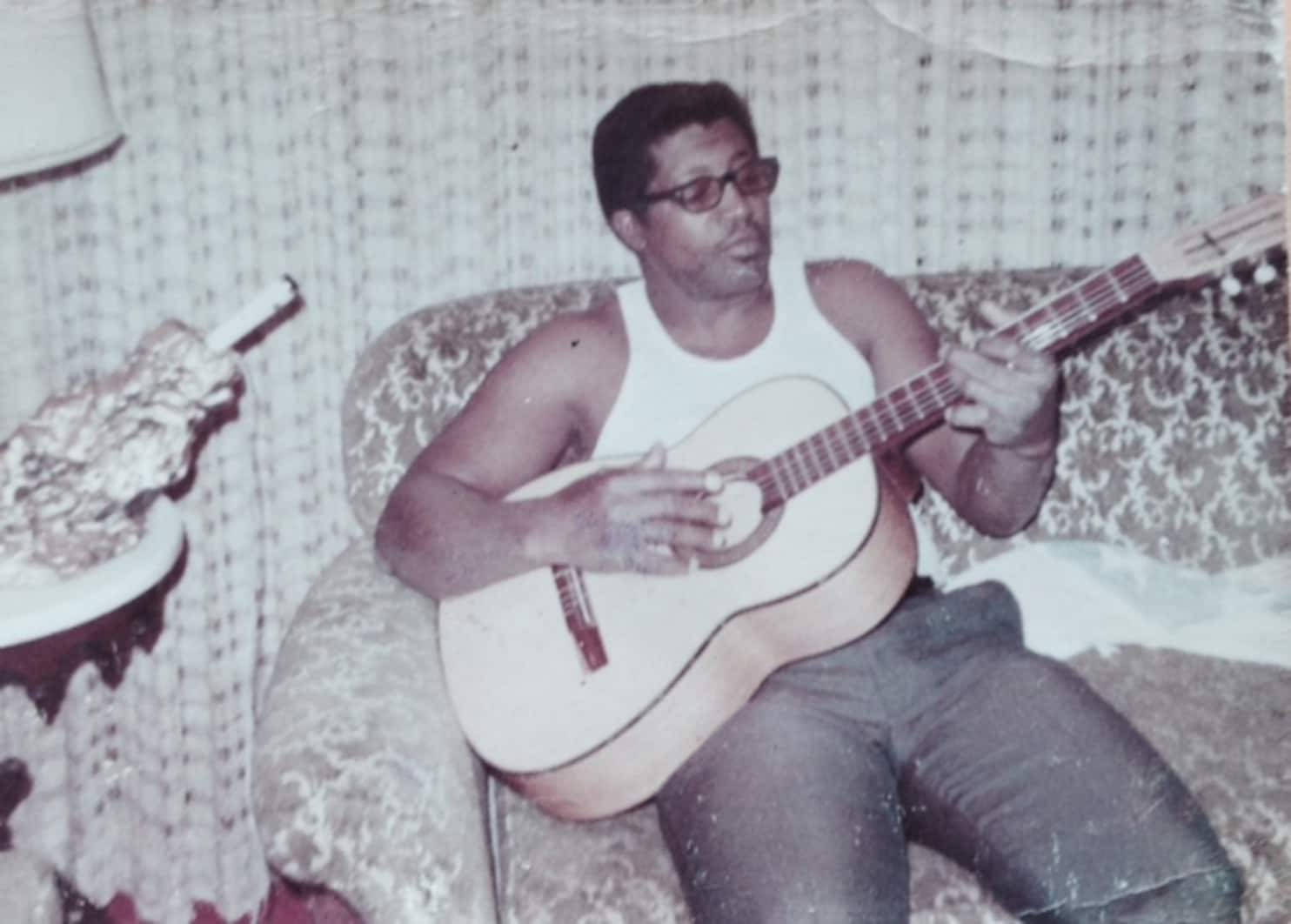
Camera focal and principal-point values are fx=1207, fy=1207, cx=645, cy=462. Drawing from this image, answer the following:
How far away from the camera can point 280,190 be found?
1.51 m

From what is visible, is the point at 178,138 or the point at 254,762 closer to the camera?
the point at 254,762

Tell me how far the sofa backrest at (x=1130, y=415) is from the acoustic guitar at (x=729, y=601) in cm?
31

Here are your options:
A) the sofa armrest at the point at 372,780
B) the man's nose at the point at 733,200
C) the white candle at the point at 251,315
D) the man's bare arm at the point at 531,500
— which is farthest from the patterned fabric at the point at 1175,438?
the white candle at the point at 251,315

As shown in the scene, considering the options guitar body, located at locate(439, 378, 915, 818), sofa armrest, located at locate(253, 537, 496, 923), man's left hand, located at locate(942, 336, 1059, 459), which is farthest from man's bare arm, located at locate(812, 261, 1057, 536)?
sofa armrest, located at locate(253, 537, 496, 923)

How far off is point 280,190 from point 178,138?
0.13 meters

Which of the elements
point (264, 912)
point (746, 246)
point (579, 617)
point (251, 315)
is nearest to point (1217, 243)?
point (746, 246)

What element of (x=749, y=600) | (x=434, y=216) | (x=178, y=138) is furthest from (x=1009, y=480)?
(x=178, y=138)

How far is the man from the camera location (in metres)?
0.99

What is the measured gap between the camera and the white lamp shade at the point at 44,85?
935 millimetres

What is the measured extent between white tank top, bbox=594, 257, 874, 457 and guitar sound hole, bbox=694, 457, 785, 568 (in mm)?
119

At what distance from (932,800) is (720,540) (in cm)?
31

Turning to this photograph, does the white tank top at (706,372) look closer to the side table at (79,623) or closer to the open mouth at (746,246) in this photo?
the open mouth at (746,246)

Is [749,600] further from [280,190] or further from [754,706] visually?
[280,190]

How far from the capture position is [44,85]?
37.4 inches
